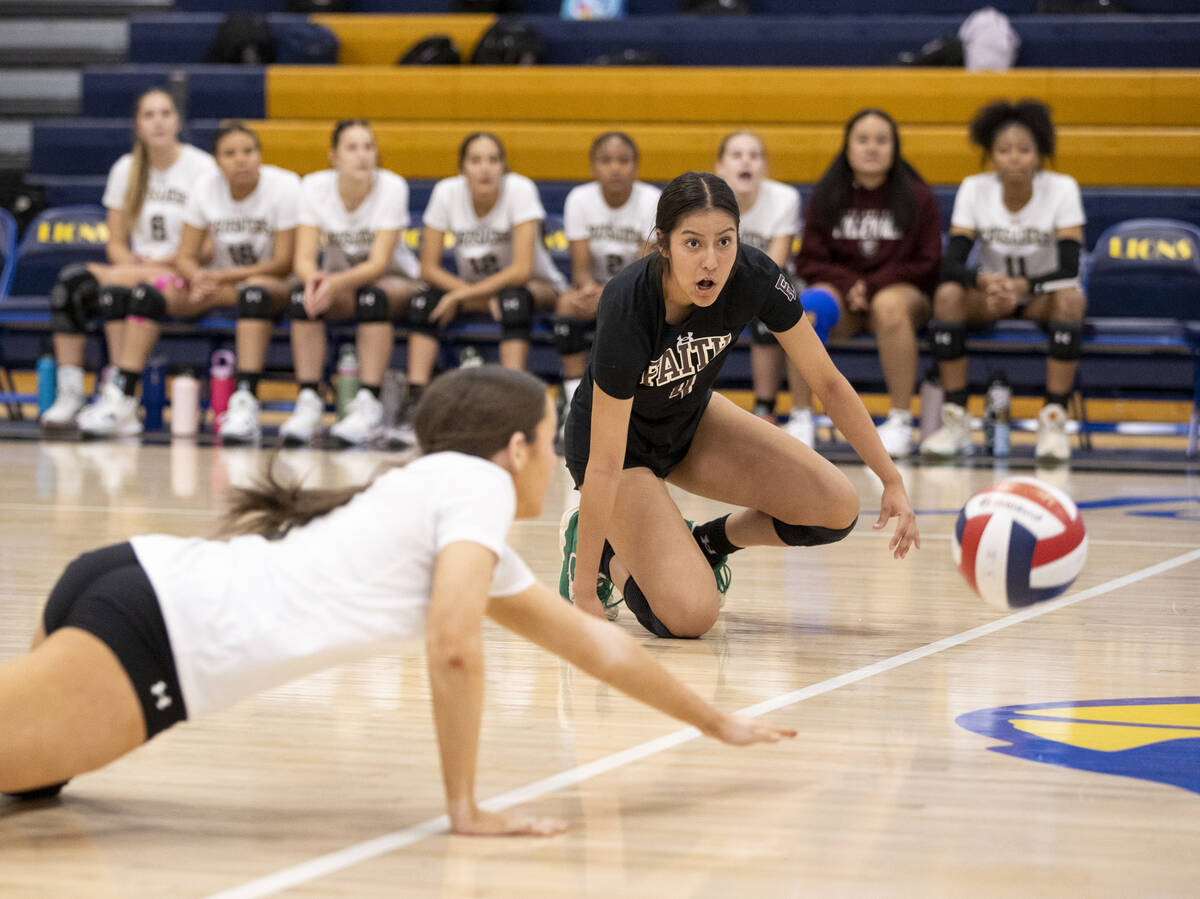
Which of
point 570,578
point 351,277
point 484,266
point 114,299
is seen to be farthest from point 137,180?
point 570,578

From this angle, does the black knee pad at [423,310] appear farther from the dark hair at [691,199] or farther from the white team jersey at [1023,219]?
the dark hair at [691,199]

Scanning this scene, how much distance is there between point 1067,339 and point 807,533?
4.25 meters

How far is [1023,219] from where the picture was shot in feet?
25.1

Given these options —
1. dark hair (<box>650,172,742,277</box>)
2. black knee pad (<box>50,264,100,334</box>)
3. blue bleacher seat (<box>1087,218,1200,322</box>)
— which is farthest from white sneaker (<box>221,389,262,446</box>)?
dark hair (<box>650,172,742,277</box>)

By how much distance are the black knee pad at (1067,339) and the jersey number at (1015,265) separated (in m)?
0.44

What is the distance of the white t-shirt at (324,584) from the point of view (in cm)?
194

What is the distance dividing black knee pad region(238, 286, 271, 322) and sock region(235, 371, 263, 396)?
11.5 inches

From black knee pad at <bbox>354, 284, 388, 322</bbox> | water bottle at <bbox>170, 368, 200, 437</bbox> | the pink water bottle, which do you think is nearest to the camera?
black knee pad at <bbox>354, 284, 388, 322</bbox>

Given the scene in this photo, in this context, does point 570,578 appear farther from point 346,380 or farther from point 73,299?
point 73,299

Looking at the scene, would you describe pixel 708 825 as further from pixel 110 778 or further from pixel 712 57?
pixel 712 57

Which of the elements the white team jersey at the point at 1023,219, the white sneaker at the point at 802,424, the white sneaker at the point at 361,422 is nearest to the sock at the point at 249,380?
the white sneaker at the point at 361,422

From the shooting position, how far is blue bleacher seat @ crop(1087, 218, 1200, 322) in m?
8.05

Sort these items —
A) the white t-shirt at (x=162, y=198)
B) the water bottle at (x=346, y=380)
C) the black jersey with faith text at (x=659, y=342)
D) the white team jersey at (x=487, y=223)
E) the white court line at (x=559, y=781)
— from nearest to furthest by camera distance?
the white court line at (x=559, y=781)
the black jersey with faith text at (x=659, y=342)
the white team jersey at (x=487, y=223)
the water bottle at (x=346, y=380)
the white t-shirt at (x=162, y=198)

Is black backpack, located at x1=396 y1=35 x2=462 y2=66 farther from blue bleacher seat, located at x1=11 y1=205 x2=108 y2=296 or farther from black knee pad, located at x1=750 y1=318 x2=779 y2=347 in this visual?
black knee pad, located at x1=750 y1=318 x2=779 y2=347
